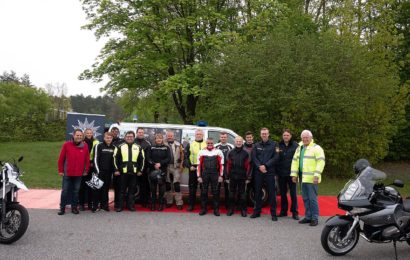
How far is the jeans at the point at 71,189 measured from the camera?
28.0ft

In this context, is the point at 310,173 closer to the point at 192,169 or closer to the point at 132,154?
the point at 192,169

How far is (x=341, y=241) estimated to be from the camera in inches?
237

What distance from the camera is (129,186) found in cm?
912

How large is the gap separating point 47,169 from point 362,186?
1385 centimetres

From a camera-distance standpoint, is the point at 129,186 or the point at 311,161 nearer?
the point at 311,161

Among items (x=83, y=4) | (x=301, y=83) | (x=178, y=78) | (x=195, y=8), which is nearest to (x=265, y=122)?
(x=301, y=83)

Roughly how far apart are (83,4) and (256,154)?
17253 mm

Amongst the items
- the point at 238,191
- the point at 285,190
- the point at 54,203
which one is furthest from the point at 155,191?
the point at 285,190

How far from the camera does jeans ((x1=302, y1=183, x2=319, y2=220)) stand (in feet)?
26.4

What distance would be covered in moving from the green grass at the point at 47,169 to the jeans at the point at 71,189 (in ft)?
13.3

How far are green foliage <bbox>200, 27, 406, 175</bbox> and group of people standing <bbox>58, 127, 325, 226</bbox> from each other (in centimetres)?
587

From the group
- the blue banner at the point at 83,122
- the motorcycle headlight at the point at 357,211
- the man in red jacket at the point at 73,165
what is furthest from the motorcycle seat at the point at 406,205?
the blue banner at the point at 83,122

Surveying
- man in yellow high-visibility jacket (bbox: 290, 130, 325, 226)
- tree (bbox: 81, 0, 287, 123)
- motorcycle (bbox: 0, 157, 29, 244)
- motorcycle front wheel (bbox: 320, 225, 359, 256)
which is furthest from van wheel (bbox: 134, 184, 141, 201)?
tree (bbox: 81, 0, 287, 123)

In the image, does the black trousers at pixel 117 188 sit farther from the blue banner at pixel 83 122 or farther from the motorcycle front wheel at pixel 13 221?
the blue banner at pixel 83 122
